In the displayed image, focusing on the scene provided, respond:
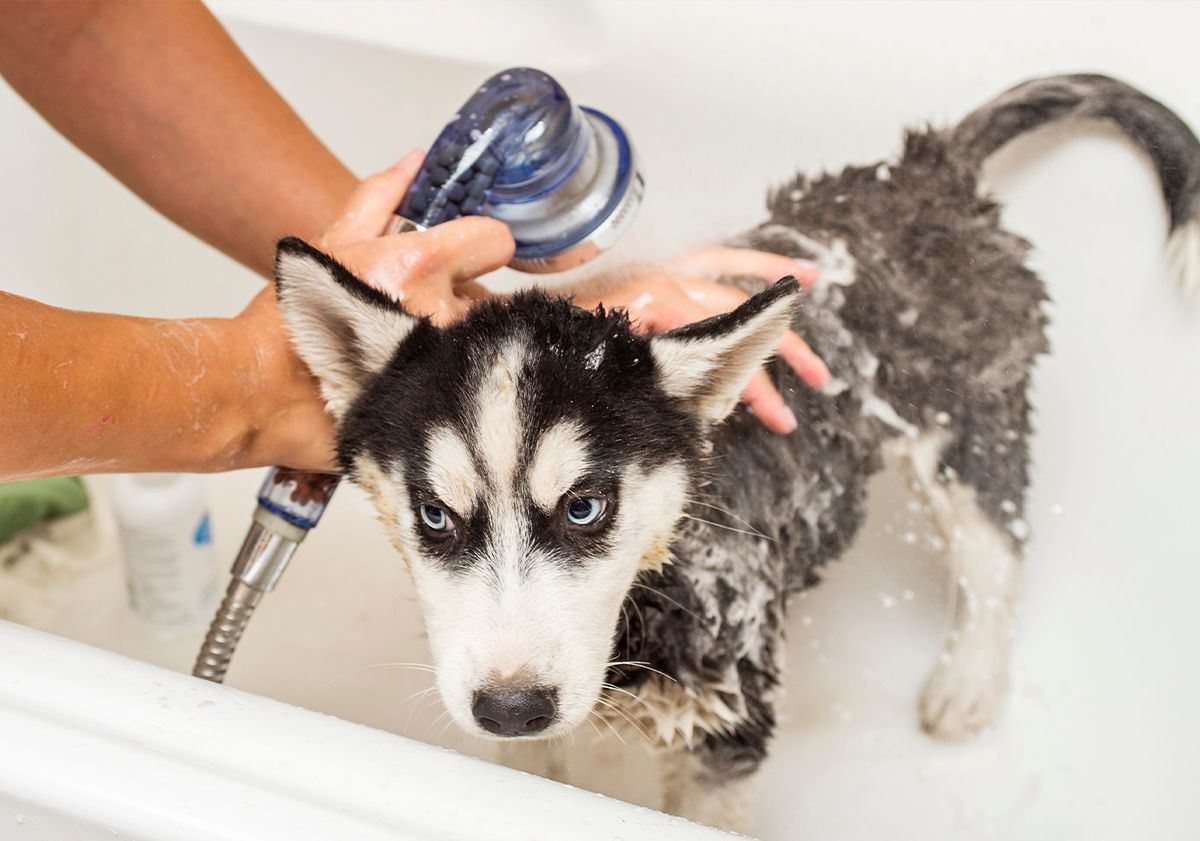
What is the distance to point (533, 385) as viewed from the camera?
4.18 ft

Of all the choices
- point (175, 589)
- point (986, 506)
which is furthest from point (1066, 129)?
point (175, 589)

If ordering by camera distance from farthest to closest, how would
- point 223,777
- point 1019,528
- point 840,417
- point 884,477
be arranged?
1. point 1019,528
2. point 884,477
3. point 840,417
4. point 223,777

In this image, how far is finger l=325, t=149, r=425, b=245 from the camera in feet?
5.16

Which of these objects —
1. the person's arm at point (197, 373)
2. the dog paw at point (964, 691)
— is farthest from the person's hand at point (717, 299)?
the dog paw at point (964, 691)

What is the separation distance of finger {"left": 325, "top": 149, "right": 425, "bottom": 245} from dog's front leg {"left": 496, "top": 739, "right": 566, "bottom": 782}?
0.90 m

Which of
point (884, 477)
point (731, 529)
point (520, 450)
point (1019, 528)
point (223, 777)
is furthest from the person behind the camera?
point (1019, 528)

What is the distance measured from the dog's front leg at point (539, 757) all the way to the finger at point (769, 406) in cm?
66

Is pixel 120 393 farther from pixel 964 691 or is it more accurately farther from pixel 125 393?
pixel 964 691

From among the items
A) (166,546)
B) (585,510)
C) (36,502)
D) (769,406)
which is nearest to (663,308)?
(769,406)

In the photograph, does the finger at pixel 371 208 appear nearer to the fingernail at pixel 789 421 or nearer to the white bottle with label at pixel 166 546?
the fingernail at pixel 789 421

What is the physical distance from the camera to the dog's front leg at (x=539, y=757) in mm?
1804

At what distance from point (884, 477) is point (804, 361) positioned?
0.40 metres

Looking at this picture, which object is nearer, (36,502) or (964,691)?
(964,691)

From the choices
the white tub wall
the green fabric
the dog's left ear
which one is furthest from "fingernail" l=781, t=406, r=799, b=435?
the green fabric
